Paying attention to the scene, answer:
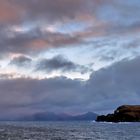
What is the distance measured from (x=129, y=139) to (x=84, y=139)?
13.2 metres

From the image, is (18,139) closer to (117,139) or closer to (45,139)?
(45,139)

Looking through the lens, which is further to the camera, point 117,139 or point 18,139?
point 117,139

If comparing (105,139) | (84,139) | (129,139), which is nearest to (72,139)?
(84,139)

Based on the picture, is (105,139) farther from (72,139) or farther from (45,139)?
(45,139)

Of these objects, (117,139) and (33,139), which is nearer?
(33,139)

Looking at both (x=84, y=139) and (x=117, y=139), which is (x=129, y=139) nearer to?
(x=117, y=139)

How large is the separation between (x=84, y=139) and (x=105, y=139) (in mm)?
6567

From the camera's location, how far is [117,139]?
10888cm

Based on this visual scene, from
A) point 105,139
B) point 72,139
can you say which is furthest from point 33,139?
point 105,139

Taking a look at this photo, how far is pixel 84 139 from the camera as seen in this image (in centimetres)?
10675

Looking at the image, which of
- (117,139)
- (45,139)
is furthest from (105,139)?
(45,139)

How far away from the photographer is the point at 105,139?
10862cm

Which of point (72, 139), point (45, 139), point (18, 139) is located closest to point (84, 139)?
point (72, 139)

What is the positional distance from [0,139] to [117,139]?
34252 mm
